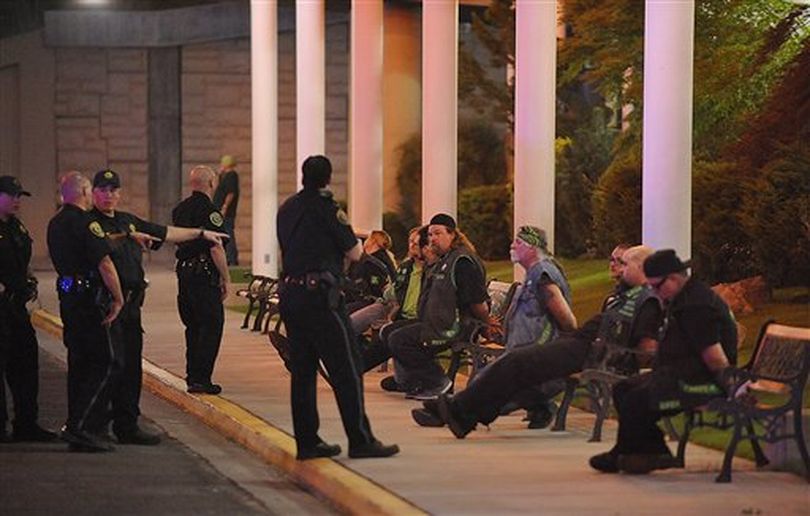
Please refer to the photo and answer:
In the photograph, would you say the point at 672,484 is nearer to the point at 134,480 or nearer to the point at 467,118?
the point at 134,480

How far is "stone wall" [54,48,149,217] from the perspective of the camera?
155ft

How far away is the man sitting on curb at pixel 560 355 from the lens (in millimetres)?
14789

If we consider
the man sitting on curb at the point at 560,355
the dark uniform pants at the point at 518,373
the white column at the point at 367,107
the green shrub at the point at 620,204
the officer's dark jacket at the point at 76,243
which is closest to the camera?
the man sitting on curb at the point at 560,355

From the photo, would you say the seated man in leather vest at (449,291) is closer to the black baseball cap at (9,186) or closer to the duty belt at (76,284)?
the duty belt at (76,284)

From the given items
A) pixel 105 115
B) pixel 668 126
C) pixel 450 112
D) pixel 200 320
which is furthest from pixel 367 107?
pixel 105 115

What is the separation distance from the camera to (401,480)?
522 inches

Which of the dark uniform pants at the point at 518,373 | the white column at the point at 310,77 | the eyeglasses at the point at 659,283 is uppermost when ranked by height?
the white column at the point at 310,77

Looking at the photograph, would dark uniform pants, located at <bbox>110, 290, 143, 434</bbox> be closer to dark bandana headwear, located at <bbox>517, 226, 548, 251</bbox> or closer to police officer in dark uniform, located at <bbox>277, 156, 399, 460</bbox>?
police officer in dark uniform, located at <bbox>277, 156, 399, 460</bbox>

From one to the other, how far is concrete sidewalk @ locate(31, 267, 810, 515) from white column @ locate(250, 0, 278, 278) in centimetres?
1417

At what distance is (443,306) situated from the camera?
698 inches

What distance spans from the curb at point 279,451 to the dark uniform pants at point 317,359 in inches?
10.1

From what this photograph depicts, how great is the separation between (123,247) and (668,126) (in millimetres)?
4991

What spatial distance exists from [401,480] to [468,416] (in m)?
1.92

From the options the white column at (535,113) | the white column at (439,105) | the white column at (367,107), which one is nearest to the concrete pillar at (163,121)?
the white column at (367,107)
